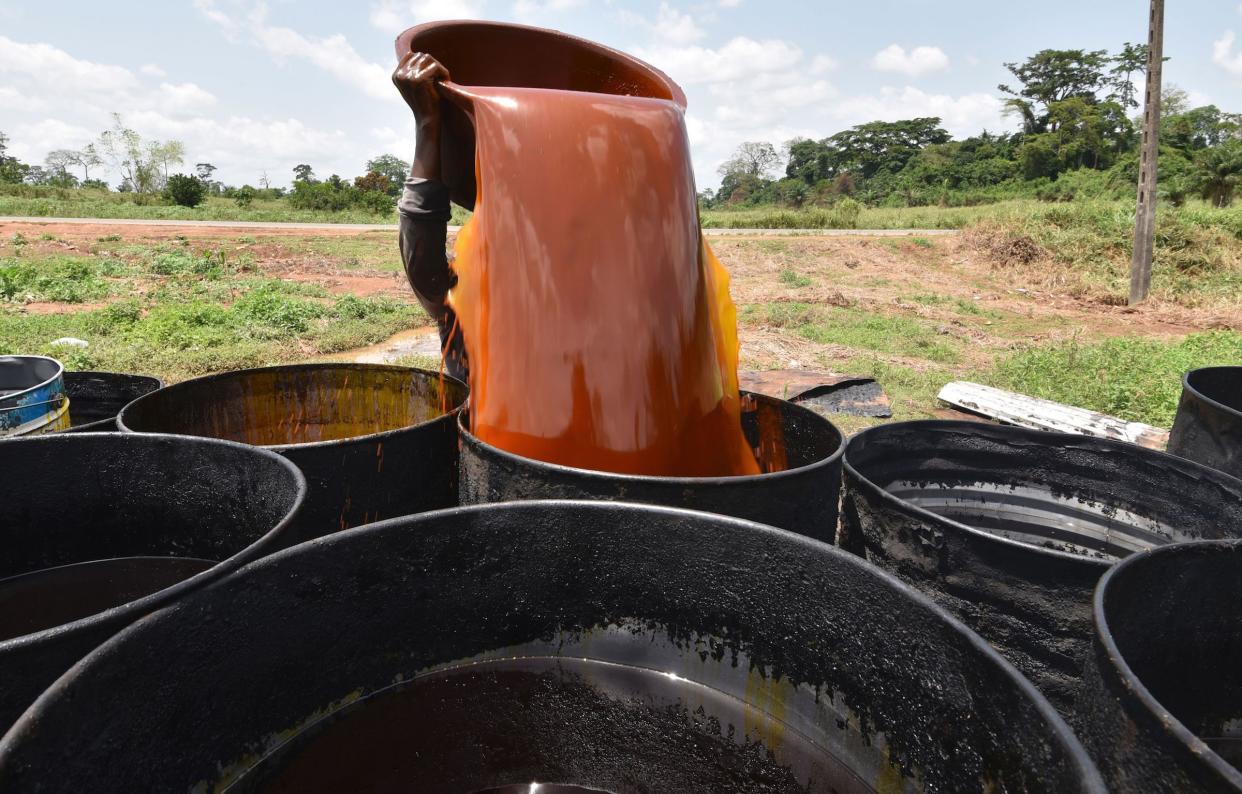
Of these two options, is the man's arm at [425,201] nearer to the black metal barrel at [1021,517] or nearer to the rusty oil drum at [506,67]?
the rusty oil drum at [506,67]

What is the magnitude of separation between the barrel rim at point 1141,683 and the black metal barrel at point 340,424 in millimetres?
1166

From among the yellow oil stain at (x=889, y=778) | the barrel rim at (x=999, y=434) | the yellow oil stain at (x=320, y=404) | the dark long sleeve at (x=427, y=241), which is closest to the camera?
the yellow oil stain at (x=889, y=778)

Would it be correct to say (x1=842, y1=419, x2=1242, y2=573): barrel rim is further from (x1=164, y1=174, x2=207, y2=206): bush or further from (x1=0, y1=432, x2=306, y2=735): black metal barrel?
(x1=164, y1=174, x2=207, y2=206): bush

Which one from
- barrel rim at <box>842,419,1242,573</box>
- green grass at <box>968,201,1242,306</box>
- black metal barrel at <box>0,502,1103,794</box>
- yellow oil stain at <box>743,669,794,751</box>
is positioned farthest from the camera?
green grass at <box>968,201,1242,306</box>

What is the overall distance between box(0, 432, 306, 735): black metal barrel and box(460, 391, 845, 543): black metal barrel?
0.41 metres

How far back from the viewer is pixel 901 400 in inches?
257

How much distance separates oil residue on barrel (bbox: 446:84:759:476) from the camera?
5.57ft

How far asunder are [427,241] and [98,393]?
2021 millimetres

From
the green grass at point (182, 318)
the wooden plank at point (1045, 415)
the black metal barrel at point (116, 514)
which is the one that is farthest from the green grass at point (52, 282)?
the wooden plank at point (1045, 415)

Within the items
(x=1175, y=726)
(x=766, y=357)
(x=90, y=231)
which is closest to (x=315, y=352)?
(x=766, y=357)

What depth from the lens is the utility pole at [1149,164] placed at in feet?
33.4

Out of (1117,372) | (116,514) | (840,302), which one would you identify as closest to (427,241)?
(116,514)

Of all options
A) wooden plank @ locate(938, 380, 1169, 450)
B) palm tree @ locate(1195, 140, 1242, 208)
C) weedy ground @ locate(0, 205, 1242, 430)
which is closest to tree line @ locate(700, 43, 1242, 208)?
palm tree @ locate(1195, 140, 1242, 208)

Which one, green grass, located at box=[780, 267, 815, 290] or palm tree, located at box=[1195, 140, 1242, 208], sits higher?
palm tree, located at box=[1195, 140, 1242, 208]
